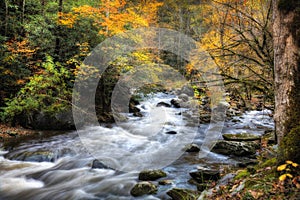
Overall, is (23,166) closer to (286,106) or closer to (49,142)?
(49,142)

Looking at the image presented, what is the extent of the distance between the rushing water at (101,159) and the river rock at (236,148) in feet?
1.22

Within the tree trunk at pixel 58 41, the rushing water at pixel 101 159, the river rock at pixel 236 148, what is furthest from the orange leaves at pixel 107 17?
the river rock at pixel 236 148

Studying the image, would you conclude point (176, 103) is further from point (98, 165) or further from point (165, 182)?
point (165, 182)

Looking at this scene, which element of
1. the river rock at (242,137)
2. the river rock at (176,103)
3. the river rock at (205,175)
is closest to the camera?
the river rock at (205,175)

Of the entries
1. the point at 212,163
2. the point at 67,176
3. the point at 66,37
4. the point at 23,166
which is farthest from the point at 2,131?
the point at 212,163

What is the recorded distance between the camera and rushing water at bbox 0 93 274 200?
20.7 feet

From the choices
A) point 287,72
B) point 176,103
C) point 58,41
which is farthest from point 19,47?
point 287,72

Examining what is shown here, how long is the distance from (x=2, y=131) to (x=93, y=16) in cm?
672

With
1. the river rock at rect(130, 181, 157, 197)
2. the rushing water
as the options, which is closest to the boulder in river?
the rushing water

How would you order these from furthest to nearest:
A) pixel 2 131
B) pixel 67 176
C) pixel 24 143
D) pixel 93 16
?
pixel 93 16
pixel 2 131
pixel 24 143
pixel 67 176

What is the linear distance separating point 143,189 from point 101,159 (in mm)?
3007

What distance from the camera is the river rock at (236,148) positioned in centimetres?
786

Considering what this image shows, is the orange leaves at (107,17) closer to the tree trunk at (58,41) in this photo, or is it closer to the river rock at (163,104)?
the tree trunk at (58,41)

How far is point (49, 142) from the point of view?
982 centimetres
